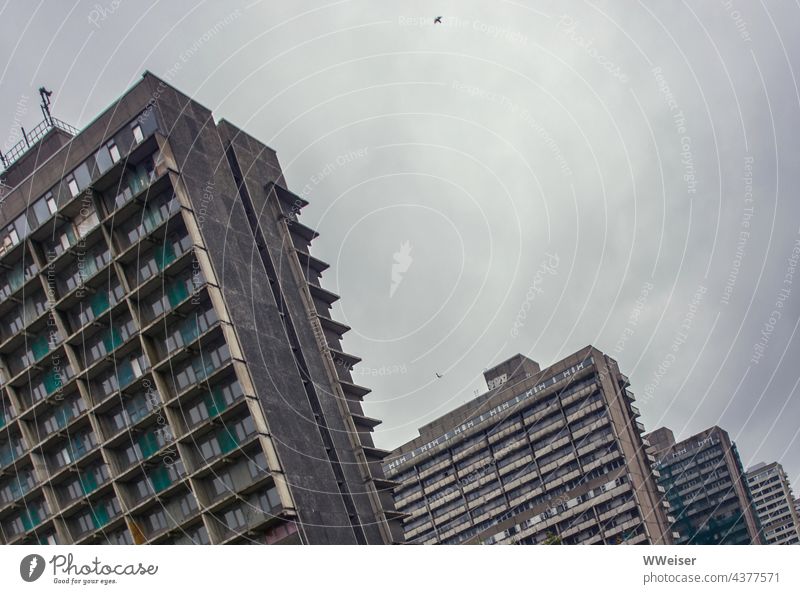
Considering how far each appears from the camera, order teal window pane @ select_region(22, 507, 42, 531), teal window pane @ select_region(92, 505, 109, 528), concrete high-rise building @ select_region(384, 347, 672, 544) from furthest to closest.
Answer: concrete high-rise building @ select_region(384, 347, 672, 544)
teal window pane @ select_region(22, 507, 42, 531)
teal window pane @ select_region(92, 505, 109, 528)

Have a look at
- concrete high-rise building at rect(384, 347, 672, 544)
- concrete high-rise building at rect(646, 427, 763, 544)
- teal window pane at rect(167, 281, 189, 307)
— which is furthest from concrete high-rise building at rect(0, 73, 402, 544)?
concrete high-rise building at rect(646, 427, 763, 544)

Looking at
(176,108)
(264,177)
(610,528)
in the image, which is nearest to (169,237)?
(176,108)

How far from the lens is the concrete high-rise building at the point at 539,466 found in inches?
4580

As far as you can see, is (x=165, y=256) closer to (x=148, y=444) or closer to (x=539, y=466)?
(x=148, y=444)

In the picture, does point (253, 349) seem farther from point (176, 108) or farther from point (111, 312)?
point (176, 108)

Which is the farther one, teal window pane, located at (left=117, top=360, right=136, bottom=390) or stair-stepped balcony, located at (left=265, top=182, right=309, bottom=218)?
stair-stepped balcony, located at (left=265, top=182, right=309, bottom=218)

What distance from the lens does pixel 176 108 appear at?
2000 inches

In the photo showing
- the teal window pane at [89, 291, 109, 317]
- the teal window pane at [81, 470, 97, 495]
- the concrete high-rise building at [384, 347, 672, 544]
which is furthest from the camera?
the concrete high-rise building at [384, 347, 672, 544]

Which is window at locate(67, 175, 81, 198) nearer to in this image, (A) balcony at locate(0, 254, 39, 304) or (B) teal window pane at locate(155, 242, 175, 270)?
(A) balcony at locate(0, 254, 39, 304)

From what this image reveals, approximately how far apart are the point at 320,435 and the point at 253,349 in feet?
26.6
